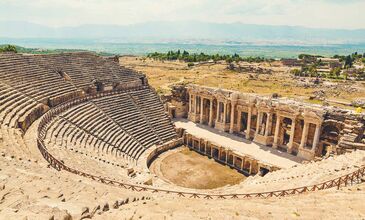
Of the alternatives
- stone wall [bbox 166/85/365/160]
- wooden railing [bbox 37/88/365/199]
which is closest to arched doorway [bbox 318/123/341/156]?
stone wall [bbox 166/85/365/160]

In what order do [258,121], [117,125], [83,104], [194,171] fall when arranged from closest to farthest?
[194,171] < [117,125] < [83,104] < [258,121]

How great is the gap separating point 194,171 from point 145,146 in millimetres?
6043

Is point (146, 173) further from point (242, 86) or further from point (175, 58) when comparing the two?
point (175, 58)

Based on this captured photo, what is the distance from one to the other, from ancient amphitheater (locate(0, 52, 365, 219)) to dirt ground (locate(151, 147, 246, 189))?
1.42 ft

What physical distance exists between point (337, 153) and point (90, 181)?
67.2ft

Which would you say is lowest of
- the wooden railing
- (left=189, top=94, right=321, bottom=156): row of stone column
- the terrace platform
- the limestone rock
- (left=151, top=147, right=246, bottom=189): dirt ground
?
(left=151, top=147, right=246, bottom=189): dirt ground

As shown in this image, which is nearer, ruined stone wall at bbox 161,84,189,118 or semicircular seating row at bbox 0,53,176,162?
semicircular seating row at bbox 0,53,176,162

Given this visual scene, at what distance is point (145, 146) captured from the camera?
31.0 metres

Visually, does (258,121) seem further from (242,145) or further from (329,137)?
(329,137)

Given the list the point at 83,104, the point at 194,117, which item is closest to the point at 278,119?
the point at 194,117

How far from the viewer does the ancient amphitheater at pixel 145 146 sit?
11.1m

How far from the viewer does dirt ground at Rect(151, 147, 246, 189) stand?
26.8m

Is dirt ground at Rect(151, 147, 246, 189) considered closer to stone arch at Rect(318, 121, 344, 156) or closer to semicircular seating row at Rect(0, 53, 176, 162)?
semicircular seating row at Rect(0, 53, 176, 162)

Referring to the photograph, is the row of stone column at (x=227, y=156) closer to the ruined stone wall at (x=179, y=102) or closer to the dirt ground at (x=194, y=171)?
the dirt ground at (x=194, y=171)
